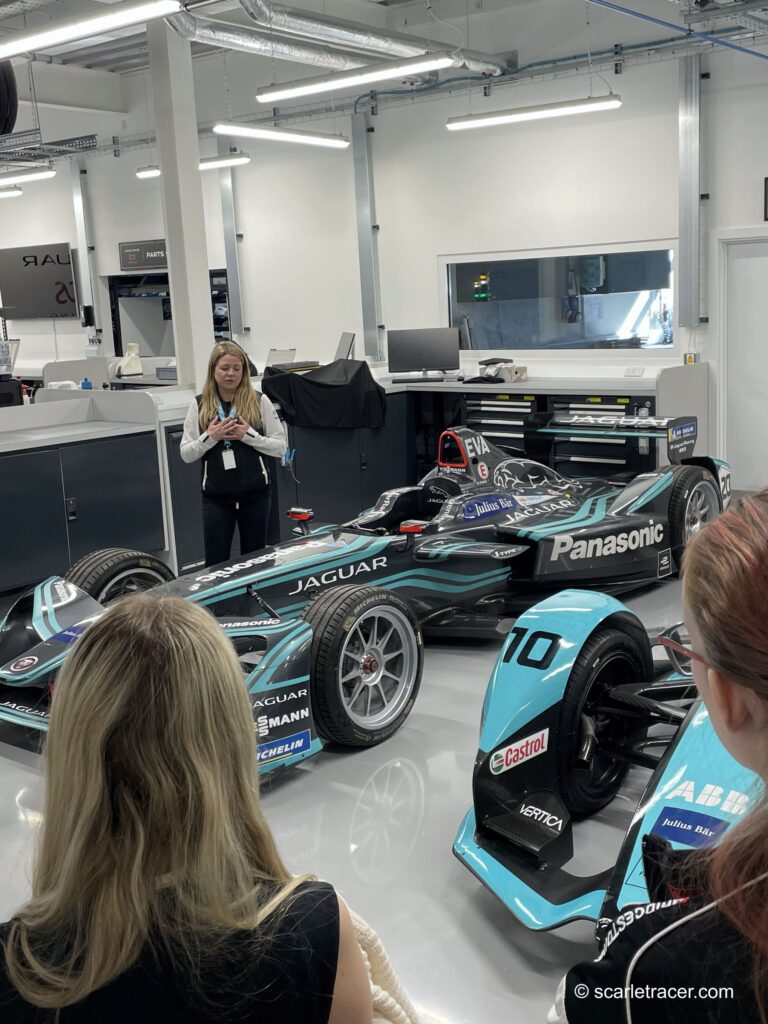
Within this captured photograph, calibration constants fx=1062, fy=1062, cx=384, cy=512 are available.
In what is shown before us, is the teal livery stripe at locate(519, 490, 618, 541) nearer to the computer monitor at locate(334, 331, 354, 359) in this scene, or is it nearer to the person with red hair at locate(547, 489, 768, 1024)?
the computer monitor at locate(334, 331, 354, 359)

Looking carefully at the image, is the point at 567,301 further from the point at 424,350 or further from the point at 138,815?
the point at 138,815

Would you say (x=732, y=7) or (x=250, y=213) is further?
(x=250, y=213)

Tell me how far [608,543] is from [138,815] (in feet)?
15.9

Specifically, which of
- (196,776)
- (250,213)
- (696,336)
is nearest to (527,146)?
(696,336)

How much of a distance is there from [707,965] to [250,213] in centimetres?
1323

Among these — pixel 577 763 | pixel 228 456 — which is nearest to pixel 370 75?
pixel 228 456

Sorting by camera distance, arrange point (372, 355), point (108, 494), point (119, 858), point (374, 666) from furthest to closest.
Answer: point (372, 355) < point (108, 494) < point (374, 666) < point (119, 858)

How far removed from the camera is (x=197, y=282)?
8172mm

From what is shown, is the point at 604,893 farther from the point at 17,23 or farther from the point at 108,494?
the point at 17,23

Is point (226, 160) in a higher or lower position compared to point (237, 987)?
higher

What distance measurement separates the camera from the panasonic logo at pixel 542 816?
3127 mm

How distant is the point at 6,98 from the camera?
769 centimetres

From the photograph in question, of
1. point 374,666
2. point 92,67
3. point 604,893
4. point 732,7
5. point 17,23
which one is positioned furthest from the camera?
point 92,67

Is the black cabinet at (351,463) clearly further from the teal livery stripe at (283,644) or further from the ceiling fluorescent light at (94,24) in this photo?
the teal livery stripe at (283,644)
